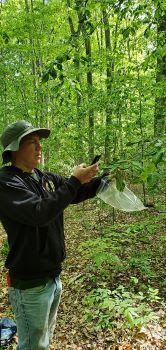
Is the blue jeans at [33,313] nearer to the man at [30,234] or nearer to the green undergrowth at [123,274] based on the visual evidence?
the man at [30,234]

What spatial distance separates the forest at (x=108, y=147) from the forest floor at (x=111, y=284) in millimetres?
16

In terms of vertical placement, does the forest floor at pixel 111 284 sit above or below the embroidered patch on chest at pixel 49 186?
below

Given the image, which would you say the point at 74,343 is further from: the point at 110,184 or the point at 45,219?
A: the point at 45,219

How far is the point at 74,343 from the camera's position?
4184 mm

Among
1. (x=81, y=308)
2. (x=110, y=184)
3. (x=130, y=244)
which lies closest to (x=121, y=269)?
(x=81, y=308)

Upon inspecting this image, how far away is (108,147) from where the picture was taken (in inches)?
337

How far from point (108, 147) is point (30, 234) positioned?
6.35 m

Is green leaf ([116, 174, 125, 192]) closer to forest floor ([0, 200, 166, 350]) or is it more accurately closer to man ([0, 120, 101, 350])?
man ([0, 120, 101, 350])

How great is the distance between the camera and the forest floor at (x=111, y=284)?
13.5 ft

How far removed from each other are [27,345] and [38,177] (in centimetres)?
131

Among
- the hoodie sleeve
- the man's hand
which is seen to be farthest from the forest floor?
the hoodie sleeve

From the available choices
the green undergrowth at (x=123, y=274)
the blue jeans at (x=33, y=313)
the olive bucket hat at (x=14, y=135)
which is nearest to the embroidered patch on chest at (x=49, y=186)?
the olive bucket hat at (x=14, y=135)

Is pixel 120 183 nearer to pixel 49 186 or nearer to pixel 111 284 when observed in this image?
pixel 49 186

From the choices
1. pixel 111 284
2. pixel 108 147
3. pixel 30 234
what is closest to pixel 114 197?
pixel 30 234
